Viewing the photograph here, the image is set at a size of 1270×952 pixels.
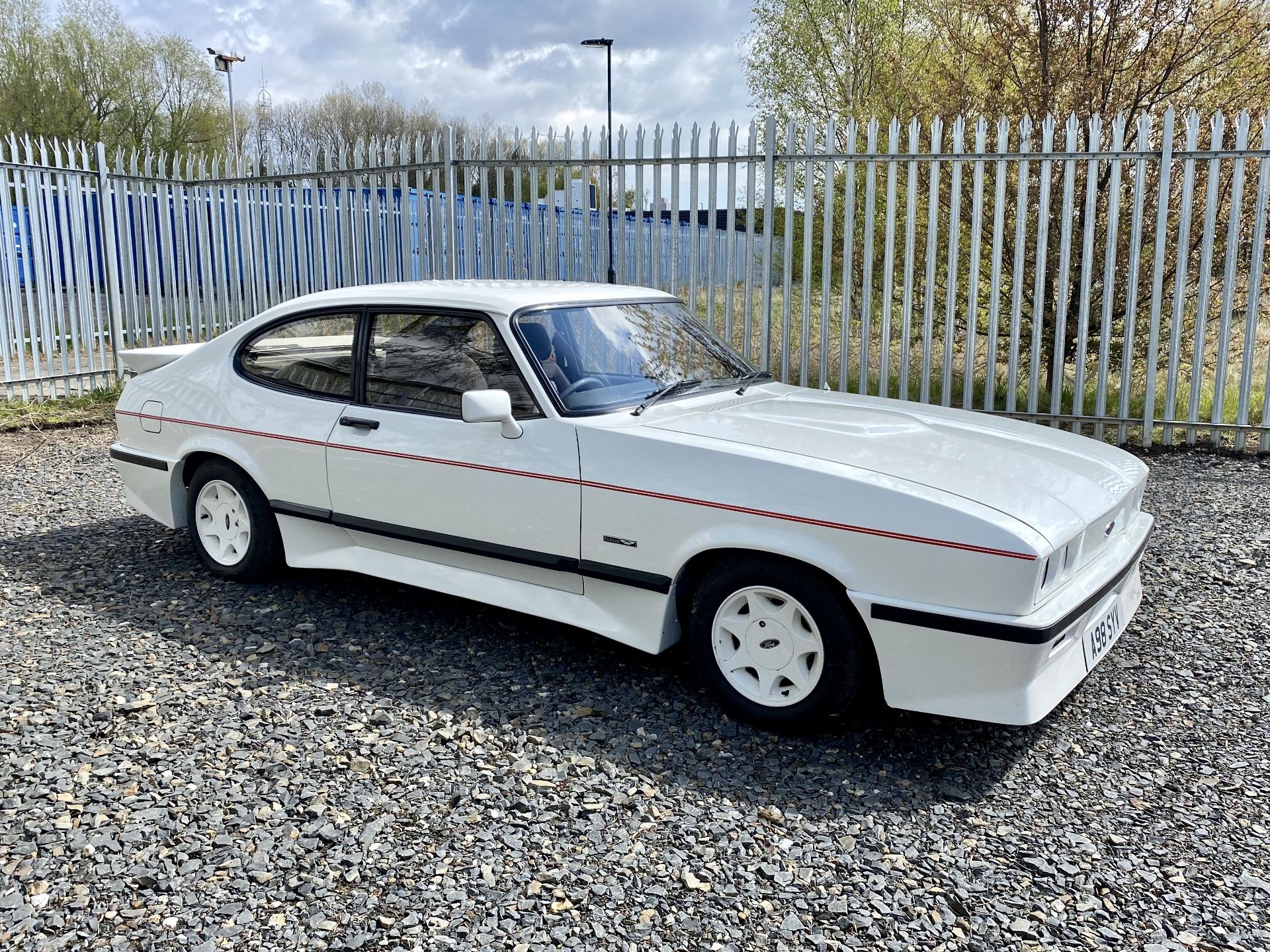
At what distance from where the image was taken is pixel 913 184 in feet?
27.4

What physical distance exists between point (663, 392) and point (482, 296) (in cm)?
90

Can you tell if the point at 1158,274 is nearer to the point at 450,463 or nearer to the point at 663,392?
the point at 663,392

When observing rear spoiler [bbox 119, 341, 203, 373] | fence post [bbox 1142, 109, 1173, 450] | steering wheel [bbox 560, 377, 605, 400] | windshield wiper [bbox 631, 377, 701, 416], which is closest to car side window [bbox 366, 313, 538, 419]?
steering wheel [bbox 560, 377, 605, 400]

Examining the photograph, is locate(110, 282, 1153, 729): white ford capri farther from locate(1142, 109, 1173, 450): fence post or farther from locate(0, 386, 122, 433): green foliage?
locate(0, 386, 122, 433): green foliage

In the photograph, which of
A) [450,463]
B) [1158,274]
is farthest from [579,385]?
[1158,274]

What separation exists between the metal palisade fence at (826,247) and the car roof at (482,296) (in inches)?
155

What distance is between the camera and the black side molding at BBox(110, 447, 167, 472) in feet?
17.6

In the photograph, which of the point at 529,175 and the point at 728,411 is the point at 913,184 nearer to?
the point at 529,175

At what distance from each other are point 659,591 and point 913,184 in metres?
5.77

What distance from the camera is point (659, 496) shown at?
373 cm

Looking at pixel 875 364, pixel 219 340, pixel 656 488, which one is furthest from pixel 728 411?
pixel 875 364

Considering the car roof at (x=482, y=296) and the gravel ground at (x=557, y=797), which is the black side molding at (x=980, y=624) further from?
the car roof at (x=482, y=296)

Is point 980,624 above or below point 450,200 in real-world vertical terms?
below

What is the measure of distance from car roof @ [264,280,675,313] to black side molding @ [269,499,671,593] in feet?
3.18
